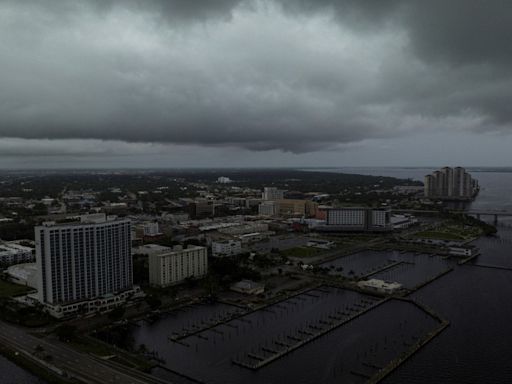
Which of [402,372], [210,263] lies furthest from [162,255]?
[402,372]

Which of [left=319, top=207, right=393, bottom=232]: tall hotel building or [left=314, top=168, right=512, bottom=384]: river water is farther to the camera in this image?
[left=319, top=207, right=393, bottom=232]: tall hotel building

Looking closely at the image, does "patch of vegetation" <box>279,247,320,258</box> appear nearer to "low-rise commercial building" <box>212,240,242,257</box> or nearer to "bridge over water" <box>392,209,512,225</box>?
"low-rise commercial building" <box>212,240,242,257</box>

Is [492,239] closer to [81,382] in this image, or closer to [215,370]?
[215,370]

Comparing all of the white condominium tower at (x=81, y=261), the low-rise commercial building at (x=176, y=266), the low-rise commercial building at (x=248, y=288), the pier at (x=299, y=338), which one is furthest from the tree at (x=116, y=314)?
the low-rise commercial building at (x=248, y=288)

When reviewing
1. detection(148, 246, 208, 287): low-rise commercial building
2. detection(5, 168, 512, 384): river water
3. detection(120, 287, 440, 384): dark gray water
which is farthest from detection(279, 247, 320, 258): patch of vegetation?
detection(120, 287, 440, 384): dark gray water

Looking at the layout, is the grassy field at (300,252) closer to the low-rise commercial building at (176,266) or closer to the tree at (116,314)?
the low-rise commercial building at (176,266)
